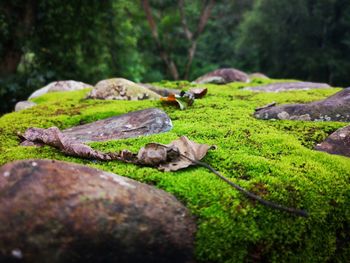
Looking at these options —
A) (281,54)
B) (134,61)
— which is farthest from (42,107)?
(281,54)

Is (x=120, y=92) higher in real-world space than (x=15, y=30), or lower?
lower

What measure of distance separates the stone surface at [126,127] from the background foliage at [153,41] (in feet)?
25.6

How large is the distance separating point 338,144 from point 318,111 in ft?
3.11

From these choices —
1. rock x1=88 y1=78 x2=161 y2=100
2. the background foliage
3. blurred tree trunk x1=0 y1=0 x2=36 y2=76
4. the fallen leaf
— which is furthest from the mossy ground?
blurred tree trunk x1=0 y1=0 x2=36 y2=76

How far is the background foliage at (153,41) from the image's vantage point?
11695mm

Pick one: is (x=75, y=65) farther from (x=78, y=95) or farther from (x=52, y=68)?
(x=78, y=95)

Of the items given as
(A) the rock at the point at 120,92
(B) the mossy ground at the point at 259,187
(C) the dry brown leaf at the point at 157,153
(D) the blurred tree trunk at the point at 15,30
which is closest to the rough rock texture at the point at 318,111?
(B) the mossy ground at the point at 259,187

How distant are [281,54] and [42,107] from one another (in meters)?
21.0

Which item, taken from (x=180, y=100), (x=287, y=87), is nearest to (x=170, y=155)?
(x=180, y=100)

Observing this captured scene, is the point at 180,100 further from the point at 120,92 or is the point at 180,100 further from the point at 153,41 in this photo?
the point at 153,41

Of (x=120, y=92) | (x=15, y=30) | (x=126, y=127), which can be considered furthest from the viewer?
(x=15, y=30)

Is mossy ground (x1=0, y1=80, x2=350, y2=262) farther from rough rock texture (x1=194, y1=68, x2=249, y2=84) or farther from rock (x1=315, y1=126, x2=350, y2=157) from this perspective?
rough rock texture (x1=194, y1=68, x2=249, y2=84)

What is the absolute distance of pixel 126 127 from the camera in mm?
3436

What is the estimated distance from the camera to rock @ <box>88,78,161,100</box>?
5.37m
